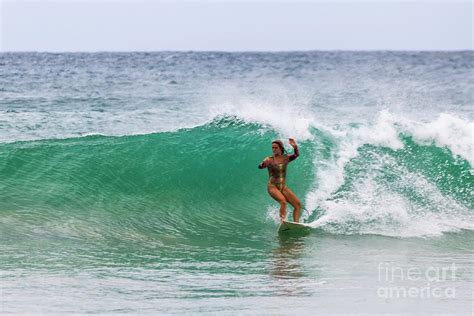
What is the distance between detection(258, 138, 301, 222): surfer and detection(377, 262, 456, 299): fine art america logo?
224 cm

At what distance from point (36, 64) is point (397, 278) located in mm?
36910

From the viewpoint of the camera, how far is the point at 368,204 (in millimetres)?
12609

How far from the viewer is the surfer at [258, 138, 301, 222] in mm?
11641

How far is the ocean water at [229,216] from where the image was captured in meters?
8.19

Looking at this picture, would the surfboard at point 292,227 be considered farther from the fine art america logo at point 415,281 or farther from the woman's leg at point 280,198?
the fine art america logo at point 415,281

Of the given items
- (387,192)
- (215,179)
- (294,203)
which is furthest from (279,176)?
(215,179)

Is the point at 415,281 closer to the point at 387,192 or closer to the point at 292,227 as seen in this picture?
the point at 292,227

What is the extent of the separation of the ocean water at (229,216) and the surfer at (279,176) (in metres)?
0.40

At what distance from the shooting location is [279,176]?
11.8 m

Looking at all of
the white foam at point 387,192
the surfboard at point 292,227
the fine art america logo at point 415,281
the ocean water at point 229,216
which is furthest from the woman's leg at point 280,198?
the fine art america logo at point 415,281

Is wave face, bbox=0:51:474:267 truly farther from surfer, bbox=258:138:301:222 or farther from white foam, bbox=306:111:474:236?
surfer, bbox=258:138:301:222

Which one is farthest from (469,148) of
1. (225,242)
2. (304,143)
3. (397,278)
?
(397,278)

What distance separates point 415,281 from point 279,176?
11.1 feet

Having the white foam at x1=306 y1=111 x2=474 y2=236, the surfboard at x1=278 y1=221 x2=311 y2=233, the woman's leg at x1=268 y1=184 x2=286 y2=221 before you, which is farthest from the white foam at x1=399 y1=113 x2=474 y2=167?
the surfboard at x1=278 y1=221 x2=311 y2=233
